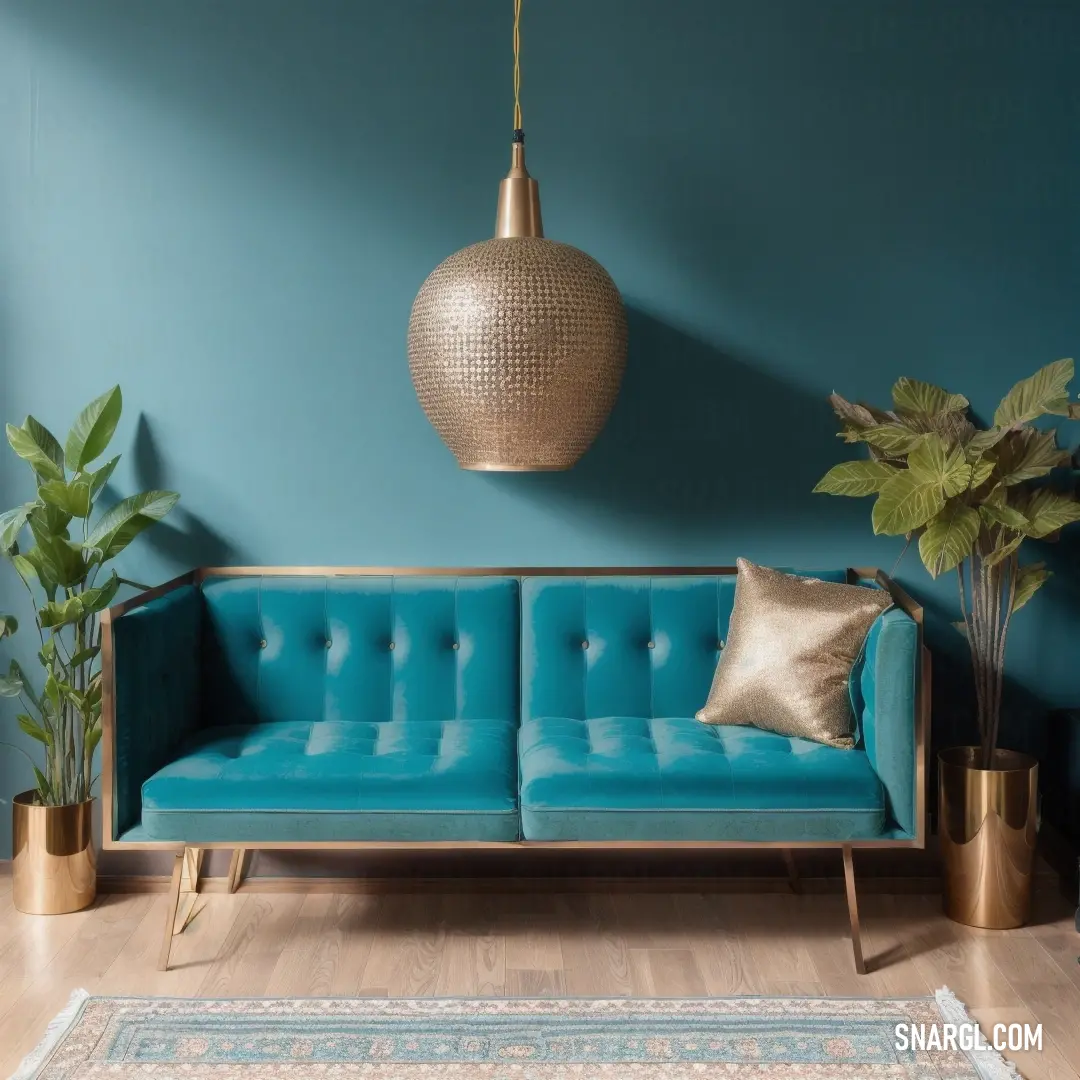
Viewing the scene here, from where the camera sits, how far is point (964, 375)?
3.07m

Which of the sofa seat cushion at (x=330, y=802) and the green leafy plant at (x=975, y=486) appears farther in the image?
the green leafy plant at (x=975, y=486)

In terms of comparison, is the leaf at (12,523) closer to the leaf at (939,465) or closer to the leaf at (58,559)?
the leaf at (58,559)

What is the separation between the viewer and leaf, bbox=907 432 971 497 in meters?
2.55

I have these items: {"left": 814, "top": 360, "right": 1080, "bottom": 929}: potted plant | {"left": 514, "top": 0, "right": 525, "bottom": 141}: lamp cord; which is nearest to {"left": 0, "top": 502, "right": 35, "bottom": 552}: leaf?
{"left": 514, "top": 0, "right": 525, "bottom": 141}: lamp cord

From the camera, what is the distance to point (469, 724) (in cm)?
284

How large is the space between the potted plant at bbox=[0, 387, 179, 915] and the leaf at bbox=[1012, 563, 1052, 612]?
2.04 metres

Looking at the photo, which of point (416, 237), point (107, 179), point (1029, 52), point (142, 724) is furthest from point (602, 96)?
point (142, 724)

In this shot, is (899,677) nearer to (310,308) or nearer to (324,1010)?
(324,1010)

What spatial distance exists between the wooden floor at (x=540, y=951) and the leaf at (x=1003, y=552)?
0.86 metres

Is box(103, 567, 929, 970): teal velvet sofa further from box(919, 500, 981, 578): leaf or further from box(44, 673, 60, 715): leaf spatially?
box(44, 673, 60, 715): leaf

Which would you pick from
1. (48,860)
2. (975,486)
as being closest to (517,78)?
(975,486)

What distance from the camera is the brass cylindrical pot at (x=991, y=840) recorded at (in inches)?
106

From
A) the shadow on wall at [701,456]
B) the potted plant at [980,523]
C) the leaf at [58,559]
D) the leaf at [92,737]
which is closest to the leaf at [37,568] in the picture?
the leaf at [58,559]

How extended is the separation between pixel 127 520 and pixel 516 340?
3.62ft
